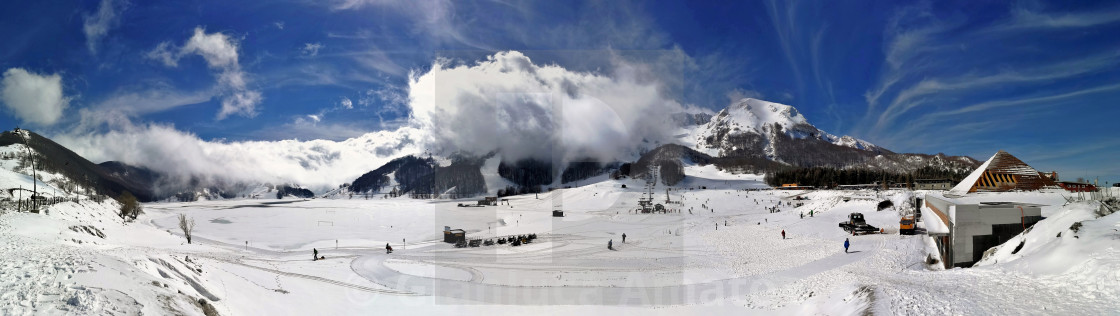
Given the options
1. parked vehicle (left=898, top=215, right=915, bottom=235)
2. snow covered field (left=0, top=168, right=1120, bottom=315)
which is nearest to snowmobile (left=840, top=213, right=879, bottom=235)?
snow covered field (left=0, top=168, right=1120, bottom=315)

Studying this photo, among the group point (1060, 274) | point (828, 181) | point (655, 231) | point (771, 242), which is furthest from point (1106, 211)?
point (828, 181)

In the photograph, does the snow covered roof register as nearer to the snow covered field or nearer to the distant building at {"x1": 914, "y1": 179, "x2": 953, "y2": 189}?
the snow covered field

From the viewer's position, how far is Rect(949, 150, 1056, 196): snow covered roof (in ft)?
124

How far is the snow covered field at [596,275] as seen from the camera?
1155 cm

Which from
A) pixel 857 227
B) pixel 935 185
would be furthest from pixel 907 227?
pixel 935 185

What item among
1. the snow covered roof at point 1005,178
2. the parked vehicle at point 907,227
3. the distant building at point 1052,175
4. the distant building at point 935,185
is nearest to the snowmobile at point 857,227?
the parked vehicle at point 907,227

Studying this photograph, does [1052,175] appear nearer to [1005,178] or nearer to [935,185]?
[1005,178]

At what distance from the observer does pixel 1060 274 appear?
1330cm

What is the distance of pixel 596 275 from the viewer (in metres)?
27.2

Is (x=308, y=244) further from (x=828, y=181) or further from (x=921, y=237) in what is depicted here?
(x=828, y=181)

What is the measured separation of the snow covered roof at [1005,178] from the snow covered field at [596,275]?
6.29 m

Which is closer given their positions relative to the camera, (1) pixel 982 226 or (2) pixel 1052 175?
(1) pixel 982 226

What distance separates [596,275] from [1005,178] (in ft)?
116

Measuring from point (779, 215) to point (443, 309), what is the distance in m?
51.2
